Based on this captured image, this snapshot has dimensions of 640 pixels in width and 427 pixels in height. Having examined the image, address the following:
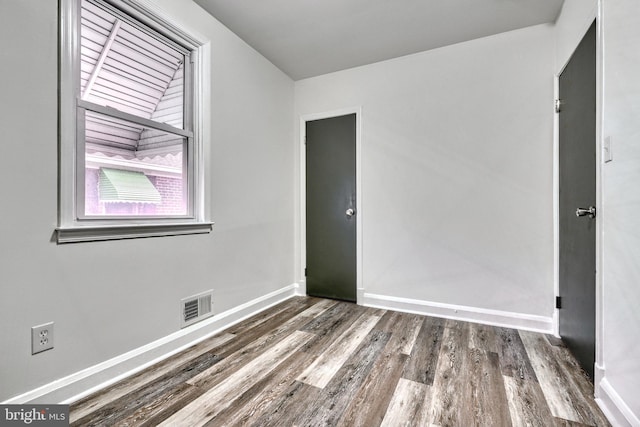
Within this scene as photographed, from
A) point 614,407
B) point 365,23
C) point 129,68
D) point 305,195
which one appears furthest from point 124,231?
point 614,407

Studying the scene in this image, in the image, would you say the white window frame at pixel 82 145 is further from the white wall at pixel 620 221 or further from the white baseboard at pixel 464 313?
the white wall at pixel 620 221

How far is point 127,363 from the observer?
177 cm

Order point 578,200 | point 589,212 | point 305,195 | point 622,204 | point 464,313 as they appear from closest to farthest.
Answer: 1. point 622,204
2. point 589,212
3. point 578,200
4. point 464,313
5. point 305,195

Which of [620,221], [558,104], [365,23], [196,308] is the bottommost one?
[196,308]

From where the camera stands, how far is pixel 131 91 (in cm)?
191

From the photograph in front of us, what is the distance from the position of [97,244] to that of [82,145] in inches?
21.8

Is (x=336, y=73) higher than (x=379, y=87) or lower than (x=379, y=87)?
higher

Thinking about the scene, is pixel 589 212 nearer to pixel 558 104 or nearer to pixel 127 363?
pixel 558 104

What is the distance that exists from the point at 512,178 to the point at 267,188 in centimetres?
223

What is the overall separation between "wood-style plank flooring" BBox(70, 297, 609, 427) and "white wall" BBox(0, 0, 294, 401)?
0.33 m

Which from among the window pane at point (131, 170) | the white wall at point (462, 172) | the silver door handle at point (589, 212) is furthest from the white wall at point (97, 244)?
the silver door handle at point (589, 212)

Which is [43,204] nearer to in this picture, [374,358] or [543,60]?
[374,358]

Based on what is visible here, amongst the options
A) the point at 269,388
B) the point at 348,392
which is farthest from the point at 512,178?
the point at 269,388

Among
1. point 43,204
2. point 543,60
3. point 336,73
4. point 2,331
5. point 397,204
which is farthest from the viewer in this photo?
point 336,73
